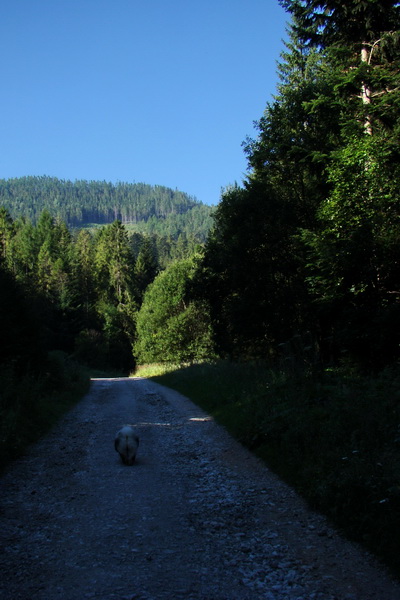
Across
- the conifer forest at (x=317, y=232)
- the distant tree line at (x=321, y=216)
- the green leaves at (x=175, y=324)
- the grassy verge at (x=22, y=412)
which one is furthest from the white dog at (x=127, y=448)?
the green leaves at (x=175, y=324)

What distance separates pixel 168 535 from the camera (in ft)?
17.1

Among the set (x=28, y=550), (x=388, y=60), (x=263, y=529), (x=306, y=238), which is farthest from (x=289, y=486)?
(x=388, y=60)

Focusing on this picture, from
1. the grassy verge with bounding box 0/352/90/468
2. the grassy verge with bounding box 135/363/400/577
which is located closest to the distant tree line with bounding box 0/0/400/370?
the grassy verge with bounding box 135/363/400/577

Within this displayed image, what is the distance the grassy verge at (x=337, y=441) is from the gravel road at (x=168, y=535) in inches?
11.4

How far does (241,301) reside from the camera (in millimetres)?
20953

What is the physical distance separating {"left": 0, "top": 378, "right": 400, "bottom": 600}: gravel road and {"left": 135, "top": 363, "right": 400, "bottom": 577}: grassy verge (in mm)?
290

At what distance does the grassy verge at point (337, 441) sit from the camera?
5129 mm

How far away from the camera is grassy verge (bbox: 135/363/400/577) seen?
513 cm

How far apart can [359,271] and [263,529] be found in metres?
9.45

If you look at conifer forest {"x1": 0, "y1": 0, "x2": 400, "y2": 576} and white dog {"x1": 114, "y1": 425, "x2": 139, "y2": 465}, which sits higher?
conifer forest {"x1": 0, "y1": 0, "x2": 400, "y2": 576}

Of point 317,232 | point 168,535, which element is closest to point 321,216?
point 317,232

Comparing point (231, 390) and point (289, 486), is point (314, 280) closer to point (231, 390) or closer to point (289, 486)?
point (231, 390)

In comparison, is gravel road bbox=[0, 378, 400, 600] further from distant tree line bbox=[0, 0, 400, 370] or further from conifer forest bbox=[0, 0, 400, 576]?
distant tree line bbox=[0, 0, 400, 370]

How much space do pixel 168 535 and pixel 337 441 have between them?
11.3 feet
